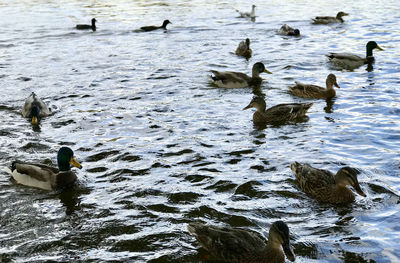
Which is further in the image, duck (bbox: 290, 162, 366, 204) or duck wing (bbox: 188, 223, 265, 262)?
duck (bbox: 290, 162, 366, 204)

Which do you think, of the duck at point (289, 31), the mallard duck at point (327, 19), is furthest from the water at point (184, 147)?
the mallard duck at point (327, 19)

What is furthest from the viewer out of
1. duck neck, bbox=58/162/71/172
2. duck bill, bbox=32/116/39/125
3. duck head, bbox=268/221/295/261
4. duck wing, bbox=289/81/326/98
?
duck wing, bbox=289/81/326/98

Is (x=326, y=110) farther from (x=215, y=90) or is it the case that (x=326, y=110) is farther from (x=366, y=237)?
(x=366, y=237)

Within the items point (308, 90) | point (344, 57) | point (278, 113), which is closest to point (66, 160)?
point (278, 113)

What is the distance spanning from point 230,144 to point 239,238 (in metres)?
4.32

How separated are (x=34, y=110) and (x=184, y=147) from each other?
12.9 ft

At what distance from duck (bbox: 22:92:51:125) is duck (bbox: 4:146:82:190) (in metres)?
3.33

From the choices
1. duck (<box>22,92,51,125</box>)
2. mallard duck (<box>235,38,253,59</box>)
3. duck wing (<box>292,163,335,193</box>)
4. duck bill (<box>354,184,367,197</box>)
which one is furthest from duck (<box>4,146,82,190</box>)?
mallard duck (<box>235,38,253,59</box>)

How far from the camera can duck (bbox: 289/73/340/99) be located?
1404 centimetres

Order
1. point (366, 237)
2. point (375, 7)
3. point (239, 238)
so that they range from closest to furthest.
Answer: point (239, 238)
point (366, 237)
point (375, 7)

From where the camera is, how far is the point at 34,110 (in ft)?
41.6

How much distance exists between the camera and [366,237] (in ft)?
23.9

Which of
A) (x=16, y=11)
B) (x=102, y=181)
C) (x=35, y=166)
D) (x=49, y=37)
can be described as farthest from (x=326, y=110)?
(x=16, y=11)

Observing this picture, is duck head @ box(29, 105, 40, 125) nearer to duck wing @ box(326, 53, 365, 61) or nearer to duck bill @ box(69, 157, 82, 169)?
duck bill @ box(69, 157, 82, 169)
